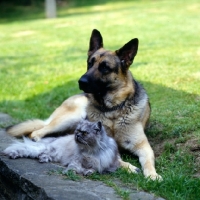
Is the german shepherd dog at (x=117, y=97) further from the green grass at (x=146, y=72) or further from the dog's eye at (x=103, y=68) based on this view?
the green grass at (x=146, y=72)

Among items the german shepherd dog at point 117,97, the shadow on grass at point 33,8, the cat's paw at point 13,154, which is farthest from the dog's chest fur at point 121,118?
the shadow on grass at point 33,8

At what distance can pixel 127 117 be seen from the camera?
20.4 feet

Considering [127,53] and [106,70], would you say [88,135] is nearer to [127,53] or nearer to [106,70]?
[106,70]

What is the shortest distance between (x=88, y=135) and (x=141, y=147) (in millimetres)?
973

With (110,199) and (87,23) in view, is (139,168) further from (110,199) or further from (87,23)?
(87,23)

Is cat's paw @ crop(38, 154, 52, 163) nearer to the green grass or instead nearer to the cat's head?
the cat's head

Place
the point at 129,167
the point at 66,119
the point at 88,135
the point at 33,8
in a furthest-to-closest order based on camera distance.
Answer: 1. the point at 33,8
2. the point at 66,119
3. the point at 129,167
4. the point at 88,135

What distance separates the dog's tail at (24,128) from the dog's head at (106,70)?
123 centimetres

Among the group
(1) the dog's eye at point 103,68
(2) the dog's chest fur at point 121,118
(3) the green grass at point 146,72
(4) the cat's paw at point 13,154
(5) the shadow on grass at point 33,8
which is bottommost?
(5) the shadow on grass at point 33,8

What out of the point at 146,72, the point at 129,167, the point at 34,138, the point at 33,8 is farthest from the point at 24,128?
the point at 33,8

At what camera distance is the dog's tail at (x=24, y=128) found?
6.80 m

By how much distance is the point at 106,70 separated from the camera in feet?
20.0

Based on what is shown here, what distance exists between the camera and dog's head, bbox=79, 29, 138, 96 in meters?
6.03

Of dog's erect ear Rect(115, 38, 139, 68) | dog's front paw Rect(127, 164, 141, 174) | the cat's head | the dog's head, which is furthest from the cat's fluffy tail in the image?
dog's erect ear Rect(115, 38, 139, 68)
